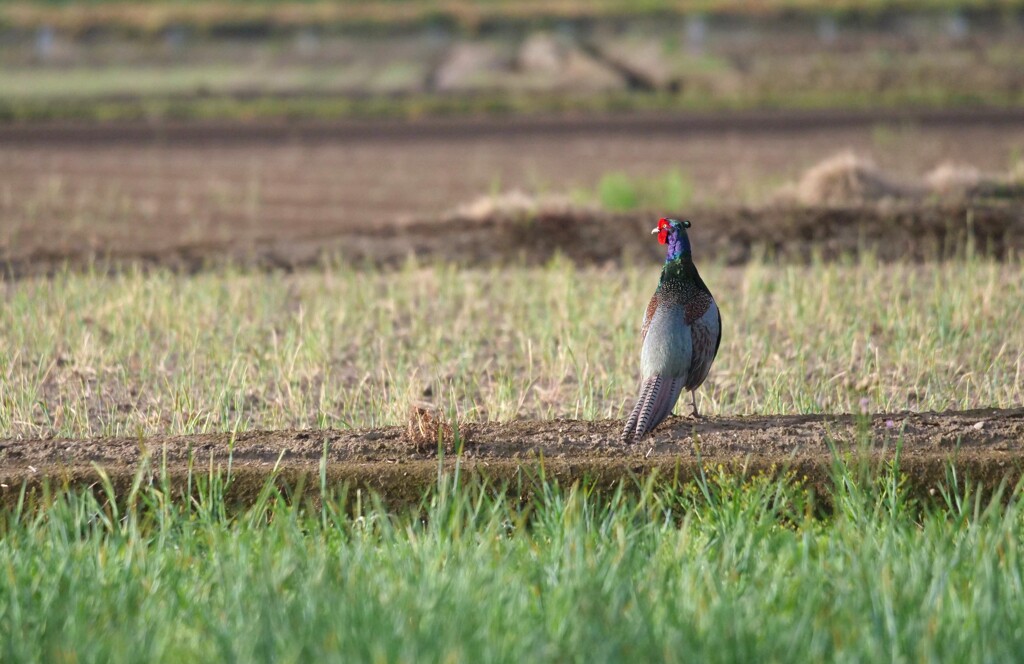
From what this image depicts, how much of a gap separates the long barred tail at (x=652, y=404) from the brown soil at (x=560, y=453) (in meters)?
0.08

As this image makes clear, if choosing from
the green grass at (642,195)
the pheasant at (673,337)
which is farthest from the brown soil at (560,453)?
the green grass at (642,195)

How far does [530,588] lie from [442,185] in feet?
38.7

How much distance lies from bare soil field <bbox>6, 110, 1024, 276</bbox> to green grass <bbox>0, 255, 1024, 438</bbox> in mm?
1240

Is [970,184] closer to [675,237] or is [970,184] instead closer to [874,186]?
[874,186]

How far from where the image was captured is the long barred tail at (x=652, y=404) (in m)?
3.86

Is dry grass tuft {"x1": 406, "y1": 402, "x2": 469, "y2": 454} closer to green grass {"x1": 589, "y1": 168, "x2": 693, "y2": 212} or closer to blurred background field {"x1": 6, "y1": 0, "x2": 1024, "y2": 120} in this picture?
green grass {"x1": 589, "y1": 168, "x2": 693, "y2": 212}

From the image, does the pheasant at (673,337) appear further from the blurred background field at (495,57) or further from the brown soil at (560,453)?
the blurred background field at (495,57)

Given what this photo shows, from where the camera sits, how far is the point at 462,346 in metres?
6.64

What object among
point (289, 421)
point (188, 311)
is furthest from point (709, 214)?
point (289, 421)

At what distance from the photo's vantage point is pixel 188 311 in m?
7.32

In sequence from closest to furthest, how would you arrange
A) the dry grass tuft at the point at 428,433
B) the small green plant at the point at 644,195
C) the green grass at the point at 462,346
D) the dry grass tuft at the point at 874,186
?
the dry grass tuft at the point at 428,433 → the green grass at the point at 462,346 → the dry grass tuft at the point at 874,186 → the small green plant at the point at 644,195

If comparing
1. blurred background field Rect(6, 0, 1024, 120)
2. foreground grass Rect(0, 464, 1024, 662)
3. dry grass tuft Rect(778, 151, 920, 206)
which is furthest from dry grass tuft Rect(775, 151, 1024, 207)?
blurred background field Rect(6, 0, 1024, 120)

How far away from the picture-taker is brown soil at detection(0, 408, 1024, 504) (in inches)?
150

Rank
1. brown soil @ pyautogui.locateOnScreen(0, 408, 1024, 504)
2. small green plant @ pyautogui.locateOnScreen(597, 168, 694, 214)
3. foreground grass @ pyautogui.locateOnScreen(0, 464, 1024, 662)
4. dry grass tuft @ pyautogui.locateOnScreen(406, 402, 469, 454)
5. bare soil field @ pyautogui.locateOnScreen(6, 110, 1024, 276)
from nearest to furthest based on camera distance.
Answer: foreground grass @ pyautogui.locateOnScreen(0, 464, 1024, 662) → brown soil @ pyautogui.locateOnScreen(0, 408, 1024, 504) → dry grass tuft @ pyautogui.locateOnScreen(406, 402, 469, 454) → bare soil field @ pyautogui.locateOnScreen(6, 110, 1024, 276) → small green plant @ pyautogui.locateOnScreen(597, 168, 694, 214)
